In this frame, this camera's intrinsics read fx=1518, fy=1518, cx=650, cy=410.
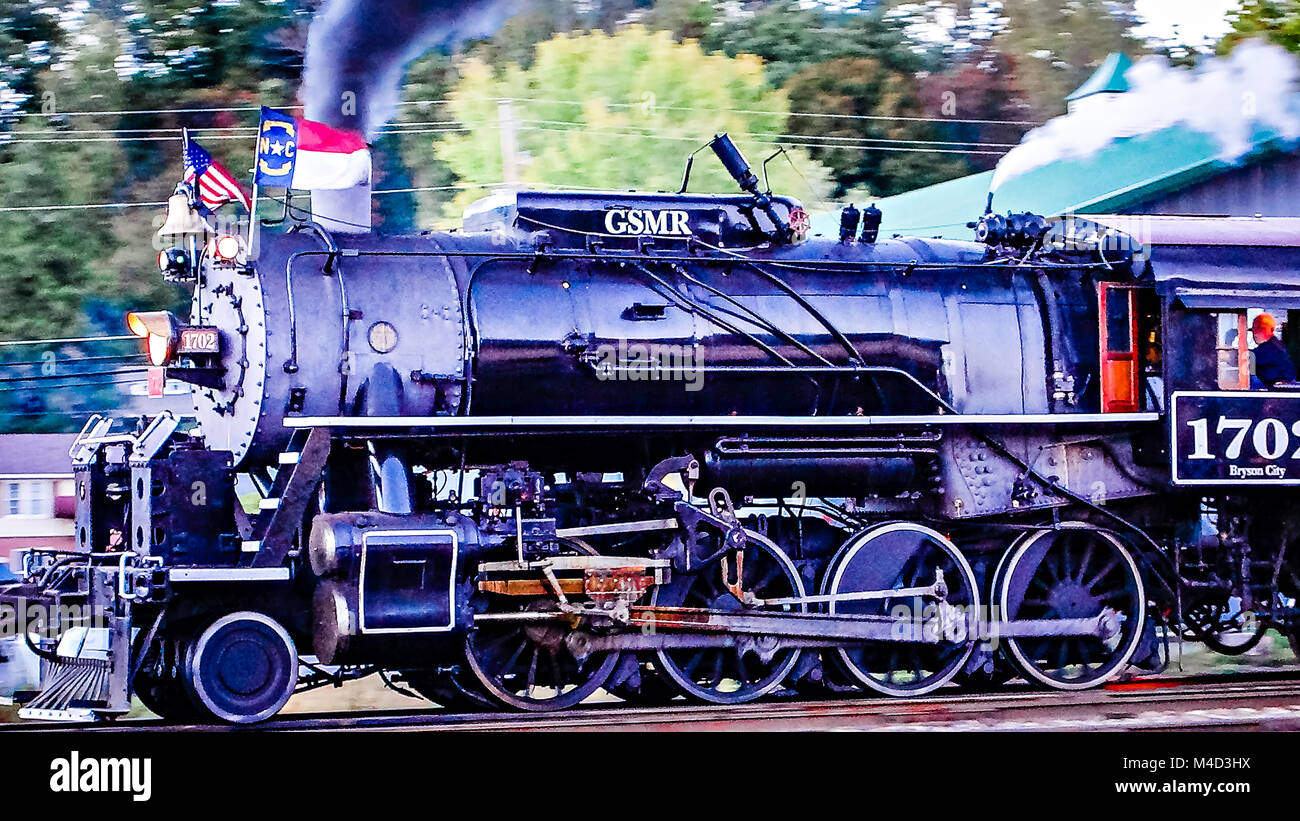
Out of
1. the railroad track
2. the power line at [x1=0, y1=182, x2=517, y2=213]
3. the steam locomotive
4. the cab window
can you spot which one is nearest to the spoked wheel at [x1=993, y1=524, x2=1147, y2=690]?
the steam locomotive

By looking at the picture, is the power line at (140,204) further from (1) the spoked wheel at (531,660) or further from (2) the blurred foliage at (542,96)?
(1) the spoked wheel at (531,660)

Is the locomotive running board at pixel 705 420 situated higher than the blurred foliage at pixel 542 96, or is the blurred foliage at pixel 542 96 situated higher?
the blurred foliage at pixel 542 96

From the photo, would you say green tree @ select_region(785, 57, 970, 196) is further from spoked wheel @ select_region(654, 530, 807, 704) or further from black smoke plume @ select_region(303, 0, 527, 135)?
spoked wheel @ select_region(654, 530, 807, 704)

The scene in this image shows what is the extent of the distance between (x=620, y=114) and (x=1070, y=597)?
13783mm

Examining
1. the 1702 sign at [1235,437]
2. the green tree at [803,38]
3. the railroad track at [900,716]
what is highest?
the green tree at [803,38]

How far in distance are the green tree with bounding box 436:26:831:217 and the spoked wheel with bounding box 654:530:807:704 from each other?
11922mm

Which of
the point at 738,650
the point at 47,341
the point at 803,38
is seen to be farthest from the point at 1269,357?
the point at 803,38

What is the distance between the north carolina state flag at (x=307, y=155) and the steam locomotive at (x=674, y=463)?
425 millimetres

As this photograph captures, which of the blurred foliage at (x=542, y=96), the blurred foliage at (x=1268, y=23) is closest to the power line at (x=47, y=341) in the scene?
the blurred foliage at (x=542, y=96)

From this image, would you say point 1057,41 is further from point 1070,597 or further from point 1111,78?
point 1070,597

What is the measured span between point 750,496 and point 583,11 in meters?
16.3

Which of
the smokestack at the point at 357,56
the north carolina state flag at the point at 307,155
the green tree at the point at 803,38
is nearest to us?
the north carolina state flag at the point at 307,155

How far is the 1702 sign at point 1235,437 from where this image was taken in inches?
416
